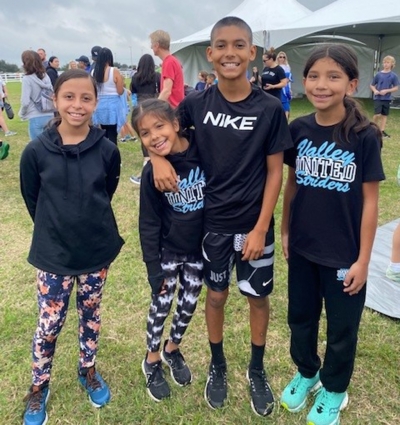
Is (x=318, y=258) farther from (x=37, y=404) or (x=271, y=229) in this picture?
(x=37, y=404)

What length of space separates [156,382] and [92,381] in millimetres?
326

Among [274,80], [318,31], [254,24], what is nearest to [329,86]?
[274,80]

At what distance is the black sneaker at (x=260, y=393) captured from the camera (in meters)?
1.95

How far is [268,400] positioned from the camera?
1.98m

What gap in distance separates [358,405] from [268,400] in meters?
0.44

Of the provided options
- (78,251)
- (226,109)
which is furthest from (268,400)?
(226,109)

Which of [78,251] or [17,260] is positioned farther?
[17,260]

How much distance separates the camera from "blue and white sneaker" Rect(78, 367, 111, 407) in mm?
2012

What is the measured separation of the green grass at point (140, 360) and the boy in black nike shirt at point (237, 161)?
59 centimetres

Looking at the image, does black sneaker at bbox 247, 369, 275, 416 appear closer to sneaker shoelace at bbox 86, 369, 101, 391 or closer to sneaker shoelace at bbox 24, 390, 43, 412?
sneaker shoelace at bbox 86, 369, 101, 391

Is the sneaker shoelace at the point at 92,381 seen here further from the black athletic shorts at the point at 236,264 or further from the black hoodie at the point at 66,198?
the black athletic shorts at the point at 236,264

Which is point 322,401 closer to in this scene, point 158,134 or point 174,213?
point 174,213

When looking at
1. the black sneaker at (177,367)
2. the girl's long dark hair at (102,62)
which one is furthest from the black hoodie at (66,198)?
the girl's long dark hair at (102,62)

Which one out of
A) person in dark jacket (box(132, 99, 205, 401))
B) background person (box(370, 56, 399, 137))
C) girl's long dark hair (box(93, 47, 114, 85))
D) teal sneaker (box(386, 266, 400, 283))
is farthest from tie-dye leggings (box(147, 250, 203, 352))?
background person (box(370, 56, 399, 137))
